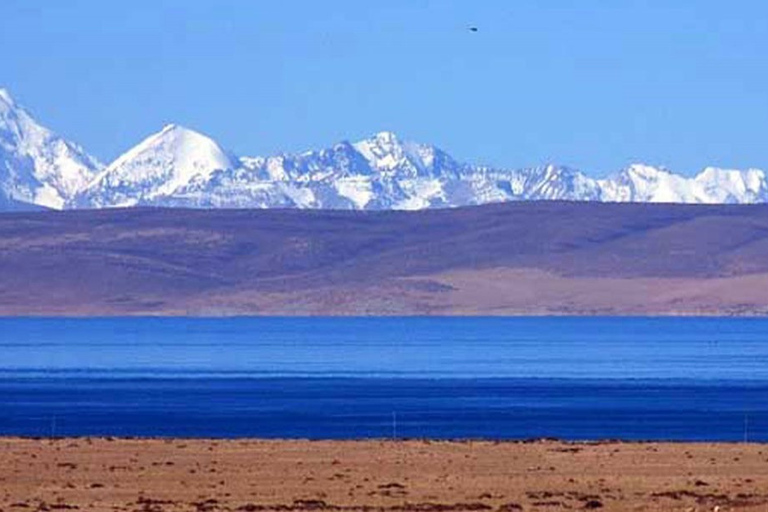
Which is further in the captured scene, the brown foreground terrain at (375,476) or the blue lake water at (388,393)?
the blue lake water at (388,393)

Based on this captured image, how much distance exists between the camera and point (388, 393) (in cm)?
10194

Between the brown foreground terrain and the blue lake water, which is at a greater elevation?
the blue lake water

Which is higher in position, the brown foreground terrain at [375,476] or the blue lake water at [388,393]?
the blue lake water at [388,393]

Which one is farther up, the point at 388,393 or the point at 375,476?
the point at 388,393

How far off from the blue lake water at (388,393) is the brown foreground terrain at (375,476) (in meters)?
12.3

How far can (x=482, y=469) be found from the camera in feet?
168

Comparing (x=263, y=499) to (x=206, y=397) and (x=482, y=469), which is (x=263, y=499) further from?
(x=206, y=397)

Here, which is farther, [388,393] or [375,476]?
[388,393]

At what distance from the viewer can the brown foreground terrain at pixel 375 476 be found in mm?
43625

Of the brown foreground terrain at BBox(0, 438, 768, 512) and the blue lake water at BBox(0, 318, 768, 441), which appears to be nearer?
the brown foreground terrain at BBox(0, 438, 768, 512)

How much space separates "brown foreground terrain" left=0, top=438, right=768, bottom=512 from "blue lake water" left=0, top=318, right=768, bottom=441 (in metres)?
12.3

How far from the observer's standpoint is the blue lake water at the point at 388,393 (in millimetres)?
73812

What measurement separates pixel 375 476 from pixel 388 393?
A: 172ft

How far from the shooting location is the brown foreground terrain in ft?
143
